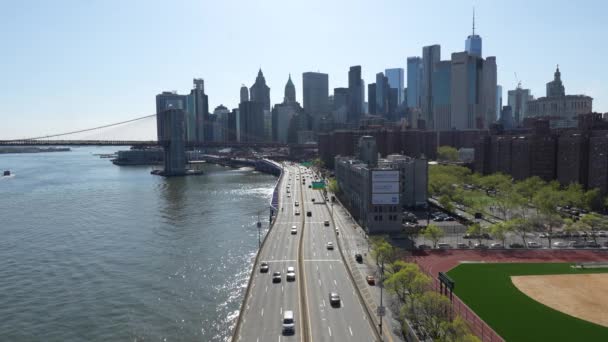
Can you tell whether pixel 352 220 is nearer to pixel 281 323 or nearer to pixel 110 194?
pixel 281 323

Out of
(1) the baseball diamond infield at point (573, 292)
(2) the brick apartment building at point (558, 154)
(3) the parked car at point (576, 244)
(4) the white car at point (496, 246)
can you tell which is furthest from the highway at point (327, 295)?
(2) the brick apartment building at point (558, 154)

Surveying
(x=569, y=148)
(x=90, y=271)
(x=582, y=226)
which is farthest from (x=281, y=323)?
(x=569, y=148)

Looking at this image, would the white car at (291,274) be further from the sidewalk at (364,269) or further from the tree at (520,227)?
the tree at (520,227)

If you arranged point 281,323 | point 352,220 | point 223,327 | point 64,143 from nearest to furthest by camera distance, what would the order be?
point 281,323 < point 223,327 < point 352,220 < point 64,143

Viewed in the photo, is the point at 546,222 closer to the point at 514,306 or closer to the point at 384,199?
the point at 384,199

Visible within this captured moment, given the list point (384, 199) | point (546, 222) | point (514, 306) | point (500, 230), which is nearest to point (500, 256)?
point (500, 230)

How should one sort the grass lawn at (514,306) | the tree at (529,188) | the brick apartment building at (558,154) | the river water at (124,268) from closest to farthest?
1. the grass lawn at (514,306)
2. the river water at (124,268)
3. the brick apartment building at (558,154)
4. the tree at (529,188)

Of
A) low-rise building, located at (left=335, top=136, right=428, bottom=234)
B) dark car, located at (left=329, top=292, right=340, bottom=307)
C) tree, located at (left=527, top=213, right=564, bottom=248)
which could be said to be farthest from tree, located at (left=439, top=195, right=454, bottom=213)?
dark car, located at (left=329, top=292, right=340, bottom=307)
